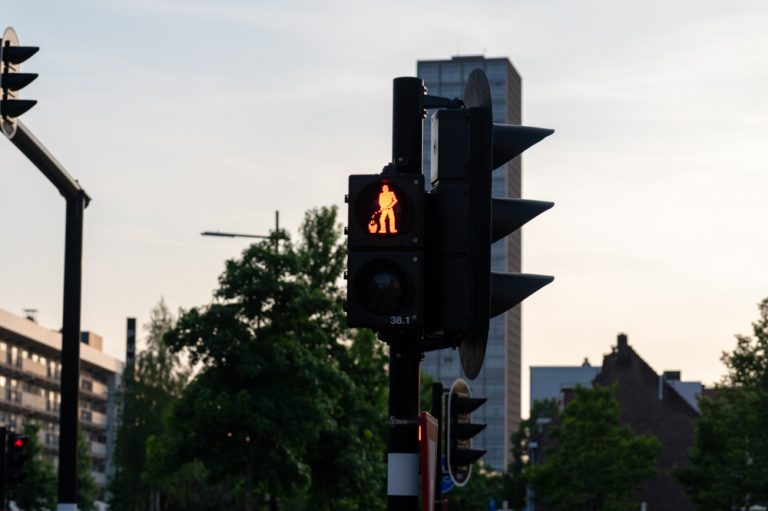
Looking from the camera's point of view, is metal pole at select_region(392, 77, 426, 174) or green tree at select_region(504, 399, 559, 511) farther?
green tree at select_region(504, 399, 559, 511)

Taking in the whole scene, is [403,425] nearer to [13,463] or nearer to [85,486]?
[13,463]

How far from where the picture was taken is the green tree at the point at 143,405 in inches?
4131

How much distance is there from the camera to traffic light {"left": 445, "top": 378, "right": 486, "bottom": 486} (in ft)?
53.9

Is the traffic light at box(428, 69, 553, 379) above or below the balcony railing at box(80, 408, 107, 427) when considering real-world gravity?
below

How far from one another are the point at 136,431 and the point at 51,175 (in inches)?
3519

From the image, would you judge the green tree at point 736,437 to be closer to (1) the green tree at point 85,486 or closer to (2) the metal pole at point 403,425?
(1) the green tree at point 85,486

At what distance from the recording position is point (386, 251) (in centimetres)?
728

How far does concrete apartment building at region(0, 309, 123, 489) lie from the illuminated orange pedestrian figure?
11315cm

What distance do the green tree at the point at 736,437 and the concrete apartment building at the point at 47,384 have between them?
61.9 m

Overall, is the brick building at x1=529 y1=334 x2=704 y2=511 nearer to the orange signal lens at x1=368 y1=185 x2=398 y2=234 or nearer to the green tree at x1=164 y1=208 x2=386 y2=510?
the green tree at x1=164 y1=208 x2=386 y2=510

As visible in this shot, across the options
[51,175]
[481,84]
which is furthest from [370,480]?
[481,84]

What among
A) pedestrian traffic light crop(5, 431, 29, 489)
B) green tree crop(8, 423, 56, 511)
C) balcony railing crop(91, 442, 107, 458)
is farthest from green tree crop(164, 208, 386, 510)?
balcony railing crop(91, 442, 107, 458)

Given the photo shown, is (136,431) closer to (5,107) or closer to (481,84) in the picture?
(5,107)

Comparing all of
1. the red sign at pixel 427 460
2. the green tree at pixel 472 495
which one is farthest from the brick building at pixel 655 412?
the red sign at pixel 427 460
